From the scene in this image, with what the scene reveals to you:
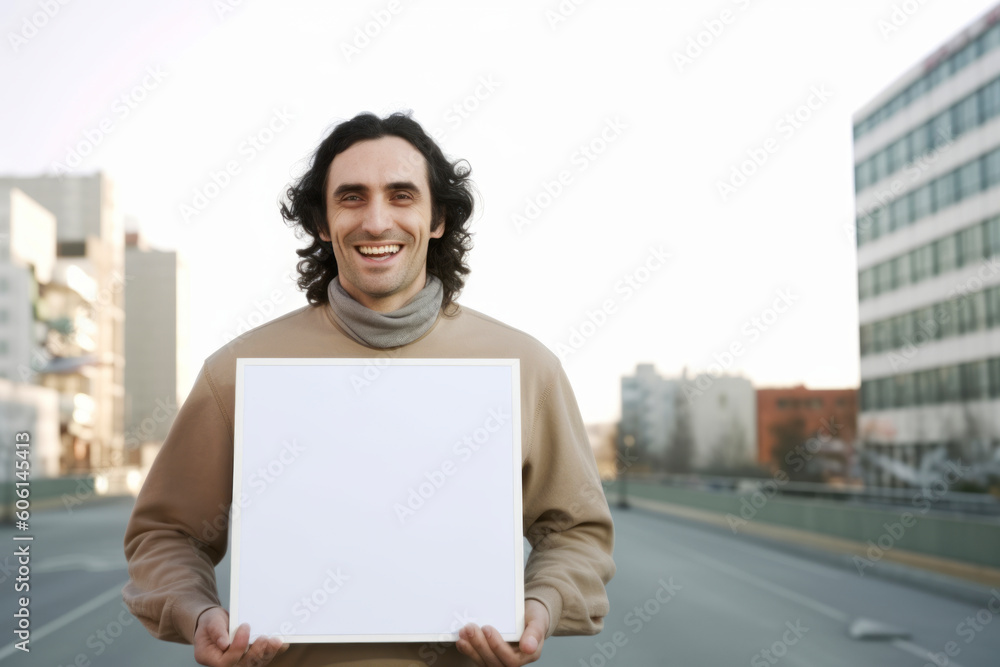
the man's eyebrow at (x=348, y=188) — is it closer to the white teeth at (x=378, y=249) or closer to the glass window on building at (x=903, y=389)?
the white teeth at (x=378, y=249)

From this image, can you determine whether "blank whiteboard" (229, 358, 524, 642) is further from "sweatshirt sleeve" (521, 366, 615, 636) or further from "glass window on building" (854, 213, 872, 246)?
"glass window on building" (854, 213, 872, 246)

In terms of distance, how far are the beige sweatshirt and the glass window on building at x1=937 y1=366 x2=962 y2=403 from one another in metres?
53.0

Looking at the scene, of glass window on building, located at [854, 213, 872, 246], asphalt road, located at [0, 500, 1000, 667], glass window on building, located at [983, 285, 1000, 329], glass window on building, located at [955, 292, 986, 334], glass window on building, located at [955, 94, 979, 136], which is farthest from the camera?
glass window on building, located at [854, 213, 872, 246]

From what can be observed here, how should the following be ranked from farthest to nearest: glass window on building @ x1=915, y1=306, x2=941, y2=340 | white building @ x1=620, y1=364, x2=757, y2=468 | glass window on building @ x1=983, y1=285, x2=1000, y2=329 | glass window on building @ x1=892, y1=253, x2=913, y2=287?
white building @ x1=620, y1=364, x2=757, y2=468, glass window on building @ x1=892, y1=253, x2=913, y2=287, glass window on building @ x1=915, y1=306, x2=941, y2=340, glass window on building @ x1=983, y1=285, x2=1000, y2=329

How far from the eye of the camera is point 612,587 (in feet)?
48.8

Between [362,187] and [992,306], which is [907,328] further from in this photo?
[362,187]

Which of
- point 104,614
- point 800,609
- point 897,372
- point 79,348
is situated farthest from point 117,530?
point 79,348

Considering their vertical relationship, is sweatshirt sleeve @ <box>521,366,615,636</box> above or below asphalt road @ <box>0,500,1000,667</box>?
above

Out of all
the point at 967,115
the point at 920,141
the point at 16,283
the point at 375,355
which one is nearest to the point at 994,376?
the point at 967,115

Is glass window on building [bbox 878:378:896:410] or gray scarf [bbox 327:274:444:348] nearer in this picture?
gray scarf [bbox 327:274:444:348]

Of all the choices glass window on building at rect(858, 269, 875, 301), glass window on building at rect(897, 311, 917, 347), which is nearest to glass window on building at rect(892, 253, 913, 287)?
glass window on building at rect(897, 311, 917, 347)

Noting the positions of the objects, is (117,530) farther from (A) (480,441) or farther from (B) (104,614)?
(A) (480,441)

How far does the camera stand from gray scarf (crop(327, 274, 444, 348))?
2529mm

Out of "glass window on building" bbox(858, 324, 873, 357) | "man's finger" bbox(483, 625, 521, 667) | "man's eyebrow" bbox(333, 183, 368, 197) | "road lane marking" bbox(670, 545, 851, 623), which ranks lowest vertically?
"road lane marking" bbox(670, 545, 851, 623)
